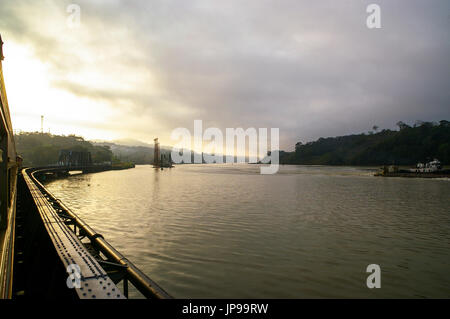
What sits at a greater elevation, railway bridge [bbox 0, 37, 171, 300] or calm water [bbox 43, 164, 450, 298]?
railway bridge [bbox 0, 37, 171, 300]

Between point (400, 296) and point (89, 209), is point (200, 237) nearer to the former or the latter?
point (400, 296)

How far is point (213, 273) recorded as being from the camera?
366 inches

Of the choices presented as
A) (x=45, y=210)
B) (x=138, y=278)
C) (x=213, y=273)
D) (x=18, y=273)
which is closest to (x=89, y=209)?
(x=45, y=210)

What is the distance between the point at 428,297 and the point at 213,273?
6.81m
